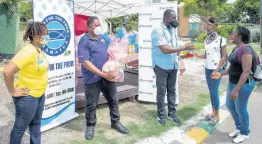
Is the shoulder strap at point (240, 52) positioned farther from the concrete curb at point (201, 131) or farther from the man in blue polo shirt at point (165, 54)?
the concrete curb at point (201, 131)

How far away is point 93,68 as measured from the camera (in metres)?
3.90

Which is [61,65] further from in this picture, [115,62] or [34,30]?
[34,30]

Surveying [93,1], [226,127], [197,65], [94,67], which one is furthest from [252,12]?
[94,67]

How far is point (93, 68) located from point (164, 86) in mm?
1402

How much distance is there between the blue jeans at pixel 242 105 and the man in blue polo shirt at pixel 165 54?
95 cm

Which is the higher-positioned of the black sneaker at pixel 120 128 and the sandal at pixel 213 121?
the black sneaker at pixel 120 128

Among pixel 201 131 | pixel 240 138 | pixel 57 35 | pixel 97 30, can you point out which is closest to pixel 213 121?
pixel 201 131

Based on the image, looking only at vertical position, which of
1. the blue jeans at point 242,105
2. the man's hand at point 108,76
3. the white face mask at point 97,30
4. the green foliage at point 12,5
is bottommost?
the blue jeans at point 242,105

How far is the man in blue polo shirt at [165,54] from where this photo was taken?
453 cm

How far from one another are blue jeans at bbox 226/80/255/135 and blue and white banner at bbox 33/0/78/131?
2.62 meters

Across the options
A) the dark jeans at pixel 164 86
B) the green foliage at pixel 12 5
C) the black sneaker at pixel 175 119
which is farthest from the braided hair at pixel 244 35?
the green foliage at pixel 12 5

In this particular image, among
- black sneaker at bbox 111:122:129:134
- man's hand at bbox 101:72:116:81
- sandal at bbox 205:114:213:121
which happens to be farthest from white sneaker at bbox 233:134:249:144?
man's hand at bbox 101:72:116:81

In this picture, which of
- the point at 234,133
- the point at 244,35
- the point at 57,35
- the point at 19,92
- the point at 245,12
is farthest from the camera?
the point at 245,12

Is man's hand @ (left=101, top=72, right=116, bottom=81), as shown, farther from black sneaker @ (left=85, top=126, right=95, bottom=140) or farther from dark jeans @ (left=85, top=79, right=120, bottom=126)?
black sneaker @ (left=85, top=126, right=95, bottom=140)
